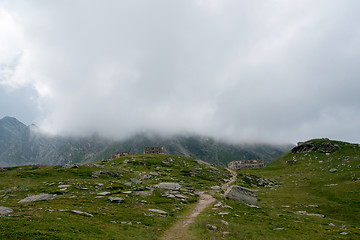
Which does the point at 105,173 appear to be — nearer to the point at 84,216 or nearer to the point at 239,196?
the point at 84,216

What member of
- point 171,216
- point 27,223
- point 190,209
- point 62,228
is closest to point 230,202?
point 190,209

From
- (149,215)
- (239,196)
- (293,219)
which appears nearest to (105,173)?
(149,215)

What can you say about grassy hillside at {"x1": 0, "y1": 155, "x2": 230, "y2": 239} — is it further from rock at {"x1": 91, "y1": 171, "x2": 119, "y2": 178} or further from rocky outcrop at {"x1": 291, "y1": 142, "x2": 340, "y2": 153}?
rocky outcrop at {"x1": 291, "y1": 142, "x2": 340, "y2": 153}

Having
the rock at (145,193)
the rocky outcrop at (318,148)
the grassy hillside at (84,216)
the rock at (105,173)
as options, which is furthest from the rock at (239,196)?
the rocky outcrop at (318,148)

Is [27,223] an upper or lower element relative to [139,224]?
upper

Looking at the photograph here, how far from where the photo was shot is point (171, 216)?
97.3 ft

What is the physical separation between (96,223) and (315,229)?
28017 millimetres

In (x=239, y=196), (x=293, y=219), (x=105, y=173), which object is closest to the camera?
(x=293, y=219)

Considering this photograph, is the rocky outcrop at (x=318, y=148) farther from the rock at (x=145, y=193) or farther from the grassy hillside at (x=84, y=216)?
the rock at (x=145, y=193)

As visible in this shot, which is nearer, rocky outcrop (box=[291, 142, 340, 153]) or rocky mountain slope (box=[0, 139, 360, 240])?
rocky mountain slope (box=[0, 139, 360, 240])

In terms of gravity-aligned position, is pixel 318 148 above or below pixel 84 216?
above

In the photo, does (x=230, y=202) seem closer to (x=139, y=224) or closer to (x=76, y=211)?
(x=139, y=224)

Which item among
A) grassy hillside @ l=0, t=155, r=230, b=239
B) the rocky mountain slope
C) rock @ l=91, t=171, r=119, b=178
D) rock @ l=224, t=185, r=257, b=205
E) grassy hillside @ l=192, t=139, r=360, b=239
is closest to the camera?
grassy hillside @ l=0, t=155, r=230, b=239

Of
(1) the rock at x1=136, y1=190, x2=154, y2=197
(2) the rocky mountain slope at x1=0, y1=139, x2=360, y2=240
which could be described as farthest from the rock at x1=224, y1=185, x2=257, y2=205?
(1) the rock at x1=136, y1=190, x2=154, y2=197
